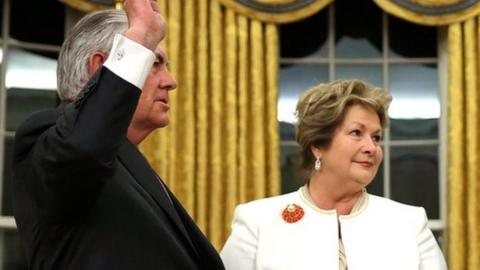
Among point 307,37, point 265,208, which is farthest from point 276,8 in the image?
point 265,208

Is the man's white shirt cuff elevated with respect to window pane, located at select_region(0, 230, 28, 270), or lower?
elevated

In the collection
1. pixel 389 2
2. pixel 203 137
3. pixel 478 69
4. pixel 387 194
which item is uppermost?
pixel 389 2

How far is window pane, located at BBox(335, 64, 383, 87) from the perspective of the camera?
16.2ft

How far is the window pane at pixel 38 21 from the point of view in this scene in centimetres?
466

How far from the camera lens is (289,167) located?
4828mm

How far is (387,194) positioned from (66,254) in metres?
3.39

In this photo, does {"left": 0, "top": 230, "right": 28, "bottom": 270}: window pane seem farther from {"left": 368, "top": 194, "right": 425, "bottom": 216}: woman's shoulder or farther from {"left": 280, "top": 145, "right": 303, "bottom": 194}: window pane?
{"left": 368, "top": 194, "right": 425, "bottom": 216}: woman's shoulder

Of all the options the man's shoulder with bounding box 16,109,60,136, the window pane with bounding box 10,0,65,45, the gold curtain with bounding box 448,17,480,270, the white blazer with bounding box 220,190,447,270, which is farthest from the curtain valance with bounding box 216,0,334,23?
→ the man's shoulder with bounding box 16,109,60,136

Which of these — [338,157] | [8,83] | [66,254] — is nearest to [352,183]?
[338,157]

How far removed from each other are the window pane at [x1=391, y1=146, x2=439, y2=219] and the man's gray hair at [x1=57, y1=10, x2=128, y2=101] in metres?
3.22

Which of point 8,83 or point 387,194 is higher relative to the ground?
point 8,83

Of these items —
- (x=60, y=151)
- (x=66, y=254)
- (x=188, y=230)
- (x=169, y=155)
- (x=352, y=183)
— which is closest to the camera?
(x=60, y=151)

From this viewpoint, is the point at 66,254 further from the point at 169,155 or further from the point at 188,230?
the point at 169,155

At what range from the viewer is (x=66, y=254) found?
1626 millimetres
